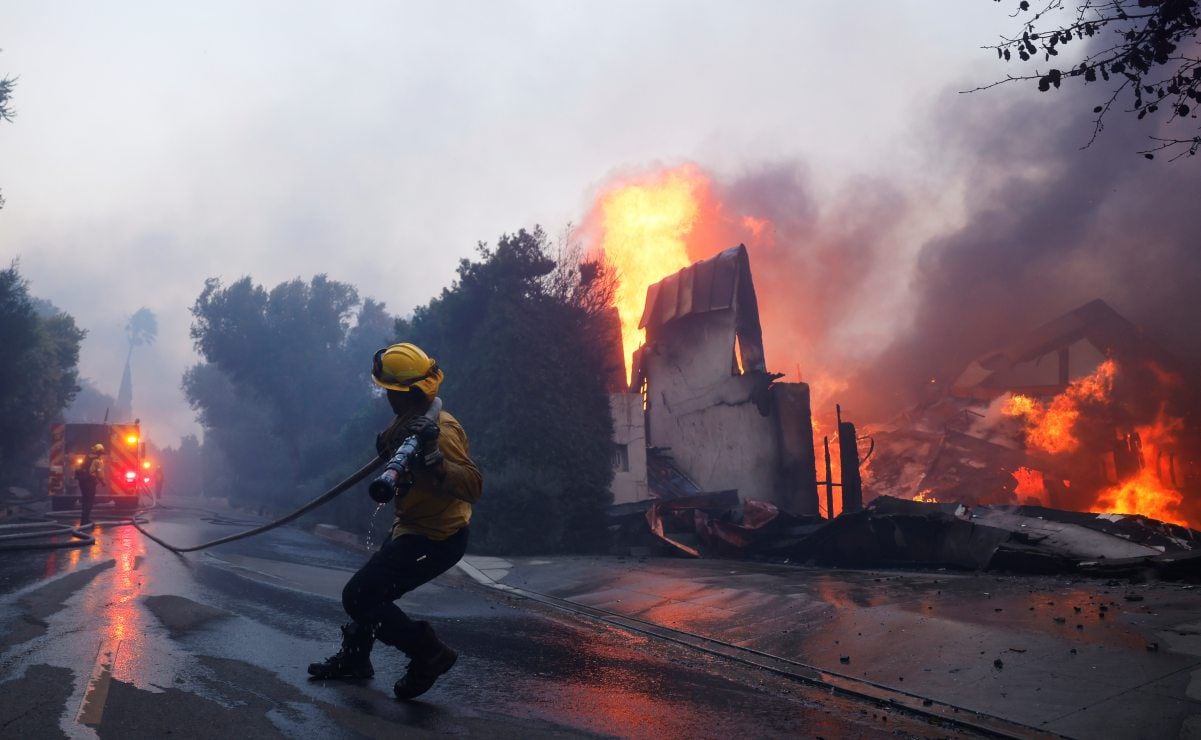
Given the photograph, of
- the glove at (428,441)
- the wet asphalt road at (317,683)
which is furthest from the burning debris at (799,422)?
the glove at (428,441)

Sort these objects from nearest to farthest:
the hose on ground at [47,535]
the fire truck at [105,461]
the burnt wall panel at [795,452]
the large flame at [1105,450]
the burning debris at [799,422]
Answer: the hose on ground at [47,535]
the burning debris at [799,422]
the burnt wall panel at [795,452]
the large flame at [1105,450]
the fire truck at [105,461]

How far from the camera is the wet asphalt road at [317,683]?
4293 mm

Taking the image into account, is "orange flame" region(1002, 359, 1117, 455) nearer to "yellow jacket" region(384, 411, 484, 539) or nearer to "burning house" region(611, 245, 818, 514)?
"burning house" region(611, 245, 818, 514)

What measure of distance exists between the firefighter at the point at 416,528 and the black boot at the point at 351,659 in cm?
25

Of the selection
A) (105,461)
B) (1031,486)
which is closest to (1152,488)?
(1031,486)

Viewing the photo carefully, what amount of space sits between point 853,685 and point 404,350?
383cm

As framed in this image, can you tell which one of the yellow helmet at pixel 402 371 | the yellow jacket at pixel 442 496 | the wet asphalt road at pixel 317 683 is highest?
the yellow helmet at pixel 402 371

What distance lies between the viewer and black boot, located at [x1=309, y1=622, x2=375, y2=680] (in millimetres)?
5051

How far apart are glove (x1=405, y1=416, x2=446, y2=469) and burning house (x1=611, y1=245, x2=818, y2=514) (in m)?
15.7

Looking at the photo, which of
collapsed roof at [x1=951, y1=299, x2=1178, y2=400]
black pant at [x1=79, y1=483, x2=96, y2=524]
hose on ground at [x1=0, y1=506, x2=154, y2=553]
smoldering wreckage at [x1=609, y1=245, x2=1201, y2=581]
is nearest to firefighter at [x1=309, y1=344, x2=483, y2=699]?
smoldering wreckage at [x1=609, y1=245, x2=1201, y2=581]

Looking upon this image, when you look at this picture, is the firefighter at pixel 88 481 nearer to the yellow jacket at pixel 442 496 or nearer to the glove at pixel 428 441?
the yellow jacket at pixel 442 496

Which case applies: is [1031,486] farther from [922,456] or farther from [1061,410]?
[922,456]

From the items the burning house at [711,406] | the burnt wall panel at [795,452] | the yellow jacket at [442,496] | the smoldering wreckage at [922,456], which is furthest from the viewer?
the burning house at [711,406]

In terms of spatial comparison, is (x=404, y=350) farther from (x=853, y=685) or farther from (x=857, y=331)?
(x=857, y=331)
